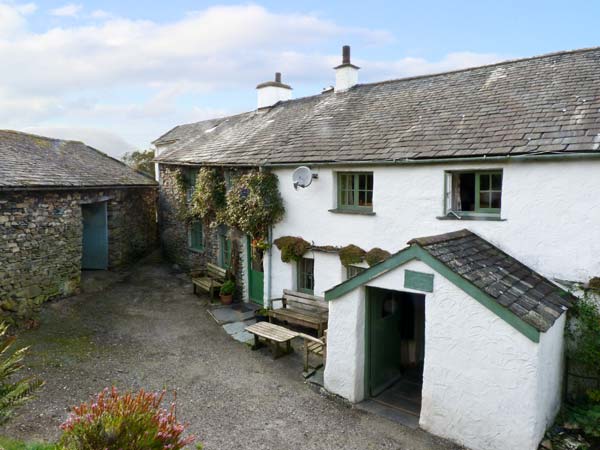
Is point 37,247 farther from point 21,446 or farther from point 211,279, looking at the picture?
point 21,446

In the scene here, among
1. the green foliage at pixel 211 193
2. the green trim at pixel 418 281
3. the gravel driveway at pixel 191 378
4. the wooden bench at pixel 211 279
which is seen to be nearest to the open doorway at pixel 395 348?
the gravel driveway at pixel 191 378

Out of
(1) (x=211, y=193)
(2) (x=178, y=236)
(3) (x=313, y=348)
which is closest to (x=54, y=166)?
(1) (x=211, y=193)

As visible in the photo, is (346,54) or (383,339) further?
(346,54)

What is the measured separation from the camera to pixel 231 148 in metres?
14.7

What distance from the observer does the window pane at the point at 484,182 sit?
8734 millimetres

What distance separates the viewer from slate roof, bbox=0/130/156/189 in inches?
480

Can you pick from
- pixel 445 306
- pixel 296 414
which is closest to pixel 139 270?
pixel 296 414

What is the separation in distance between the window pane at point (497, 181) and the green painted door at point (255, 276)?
6.84 meters

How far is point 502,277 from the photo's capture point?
695 cm

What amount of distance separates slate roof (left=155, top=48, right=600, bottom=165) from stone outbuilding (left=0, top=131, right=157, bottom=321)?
3719 mm

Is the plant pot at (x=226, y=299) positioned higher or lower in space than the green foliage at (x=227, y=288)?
lower

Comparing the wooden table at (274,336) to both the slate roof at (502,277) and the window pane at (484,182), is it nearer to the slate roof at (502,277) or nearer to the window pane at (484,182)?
the slate roof at (502,277)

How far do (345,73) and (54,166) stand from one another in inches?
408

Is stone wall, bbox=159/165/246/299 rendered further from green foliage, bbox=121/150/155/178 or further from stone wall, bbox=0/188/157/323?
green foliage, bbox=121/150/155/178
